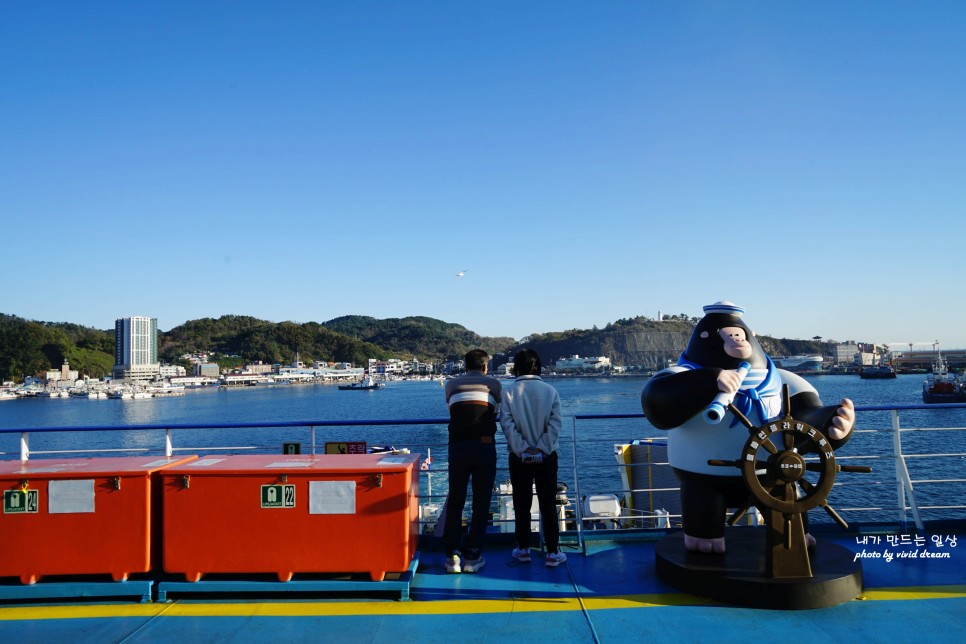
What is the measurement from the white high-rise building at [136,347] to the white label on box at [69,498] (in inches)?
6322

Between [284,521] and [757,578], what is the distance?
309 centimetres

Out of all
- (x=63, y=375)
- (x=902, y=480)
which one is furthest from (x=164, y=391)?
(x=902, y=480)

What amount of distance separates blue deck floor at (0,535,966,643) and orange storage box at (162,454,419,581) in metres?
0.25

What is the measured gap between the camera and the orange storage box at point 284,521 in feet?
14.5

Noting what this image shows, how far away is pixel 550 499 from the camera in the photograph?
490cm

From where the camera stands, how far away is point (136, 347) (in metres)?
159

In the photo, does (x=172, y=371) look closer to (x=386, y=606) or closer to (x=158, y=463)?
(x=158, y=463)

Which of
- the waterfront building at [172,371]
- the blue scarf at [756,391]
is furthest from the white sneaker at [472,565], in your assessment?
the waterfront building at [172,371]

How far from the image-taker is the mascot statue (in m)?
4.29

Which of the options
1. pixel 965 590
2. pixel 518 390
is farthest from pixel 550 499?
pixel 965 590

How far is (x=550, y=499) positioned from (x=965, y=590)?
2780mm

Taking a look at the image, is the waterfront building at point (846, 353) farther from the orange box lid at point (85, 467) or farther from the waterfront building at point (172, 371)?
the orange box lid at point (85, 467)

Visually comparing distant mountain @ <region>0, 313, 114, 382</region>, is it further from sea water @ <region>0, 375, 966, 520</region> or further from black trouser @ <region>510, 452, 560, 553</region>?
black trouser @ <region>510, 452, 560, 553</region>

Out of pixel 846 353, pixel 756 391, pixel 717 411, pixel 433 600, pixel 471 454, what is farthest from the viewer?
pixel 846 353
